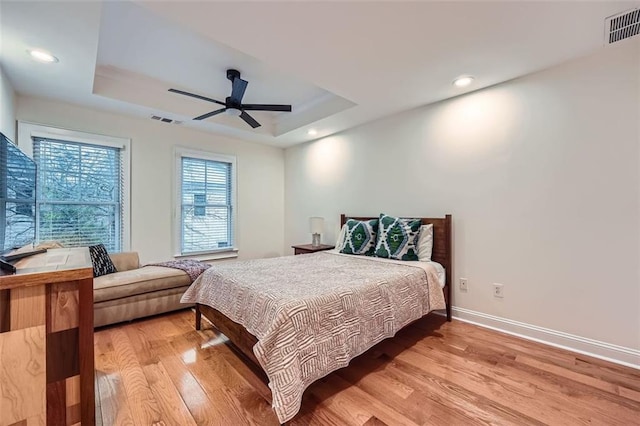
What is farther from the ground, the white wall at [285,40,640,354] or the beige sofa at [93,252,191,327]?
the white wall at [285,40,640,354]

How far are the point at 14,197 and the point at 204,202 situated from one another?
2791mm

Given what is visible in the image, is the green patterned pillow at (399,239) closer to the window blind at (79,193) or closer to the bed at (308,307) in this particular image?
the bed at (308,307)

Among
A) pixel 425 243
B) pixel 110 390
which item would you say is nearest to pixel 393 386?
pixel 425 243

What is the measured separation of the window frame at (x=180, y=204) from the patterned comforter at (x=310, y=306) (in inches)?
71.9

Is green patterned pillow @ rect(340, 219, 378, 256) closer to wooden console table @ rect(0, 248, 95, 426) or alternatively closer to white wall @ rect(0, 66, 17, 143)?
wooden console table @ rect(0, 248, 95, 426)

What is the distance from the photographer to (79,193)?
10.9 ft

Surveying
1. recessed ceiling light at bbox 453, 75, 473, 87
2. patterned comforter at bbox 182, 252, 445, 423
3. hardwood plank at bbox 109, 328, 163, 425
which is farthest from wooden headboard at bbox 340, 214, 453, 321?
hardwood plank at bbox 109, 328, 163, 425

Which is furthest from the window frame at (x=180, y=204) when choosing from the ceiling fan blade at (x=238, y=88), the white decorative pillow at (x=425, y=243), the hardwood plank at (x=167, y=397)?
the white decorative pillow at (x=425, y=243)

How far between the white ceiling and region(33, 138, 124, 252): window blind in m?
0.60

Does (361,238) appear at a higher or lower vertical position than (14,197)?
lower

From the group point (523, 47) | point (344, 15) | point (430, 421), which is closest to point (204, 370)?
point (430, 421)

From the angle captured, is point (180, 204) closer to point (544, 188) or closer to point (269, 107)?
point (269, 107)

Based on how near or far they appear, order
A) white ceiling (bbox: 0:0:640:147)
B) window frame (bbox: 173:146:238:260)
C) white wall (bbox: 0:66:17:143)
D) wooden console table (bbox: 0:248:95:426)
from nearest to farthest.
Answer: wooden console table (bbox: 0:248:95:426), white ceiling (bbox: 0:0:640:147), white wall (bbox: 0:66:17:143), window frame (bbox: 173:146:238:260)

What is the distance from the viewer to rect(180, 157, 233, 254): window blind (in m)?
4.18
